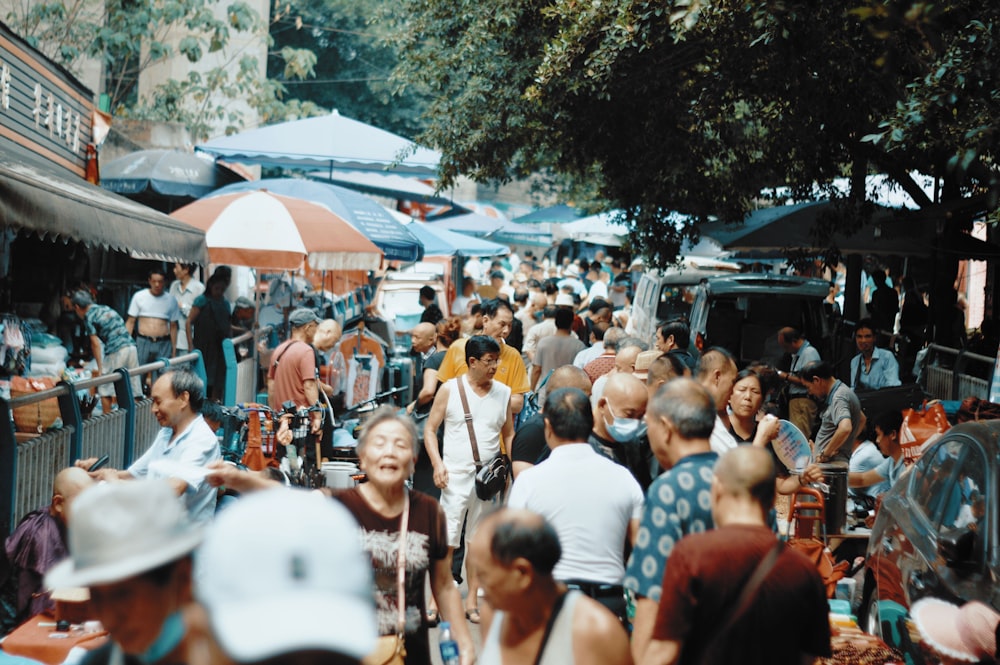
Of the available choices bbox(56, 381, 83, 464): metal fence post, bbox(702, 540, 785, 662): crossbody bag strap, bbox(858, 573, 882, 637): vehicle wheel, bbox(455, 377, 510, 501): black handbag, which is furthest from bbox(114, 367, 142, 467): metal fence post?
bbox(702, 540, 785, 662): crossbody bag strap

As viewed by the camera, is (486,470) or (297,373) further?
(297,373)

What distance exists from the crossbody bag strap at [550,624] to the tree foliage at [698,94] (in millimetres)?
5413

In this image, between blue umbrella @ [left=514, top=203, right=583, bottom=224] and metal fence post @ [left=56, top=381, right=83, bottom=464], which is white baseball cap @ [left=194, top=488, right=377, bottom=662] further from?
blue umbrella @ [left=514, top=203, right=583, bottom=224]

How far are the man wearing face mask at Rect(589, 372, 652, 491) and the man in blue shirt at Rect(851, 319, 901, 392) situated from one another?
6928 mm

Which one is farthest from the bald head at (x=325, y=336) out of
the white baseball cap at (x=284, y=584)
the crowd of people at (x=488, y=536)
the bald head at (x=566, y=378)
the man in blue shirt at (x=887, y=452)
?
the white baseball cap at (x=284, y=584)

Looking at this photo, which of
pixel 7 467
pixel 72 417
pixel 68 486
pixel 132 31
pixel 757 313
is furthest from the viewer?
pixel 132 31

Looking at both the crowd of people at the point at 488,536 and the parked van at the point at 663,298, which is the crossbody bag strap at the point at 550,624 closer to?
the crowd of people at the point at 488,536

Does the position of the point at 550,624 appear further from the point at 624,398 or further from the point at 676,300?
the point at 676,300

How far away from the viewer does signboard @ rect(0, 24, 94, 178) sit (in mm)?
12625

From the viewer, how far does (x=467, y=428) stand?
7.79 meters

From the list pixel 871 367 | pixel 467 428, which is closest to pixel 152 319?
pixel 467 428

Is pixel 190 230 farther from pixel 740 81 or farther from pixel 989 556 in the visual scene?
pixel 989 556

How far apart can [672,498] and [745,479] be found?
0.41m

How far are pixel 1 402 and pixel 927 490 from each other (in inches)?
205
